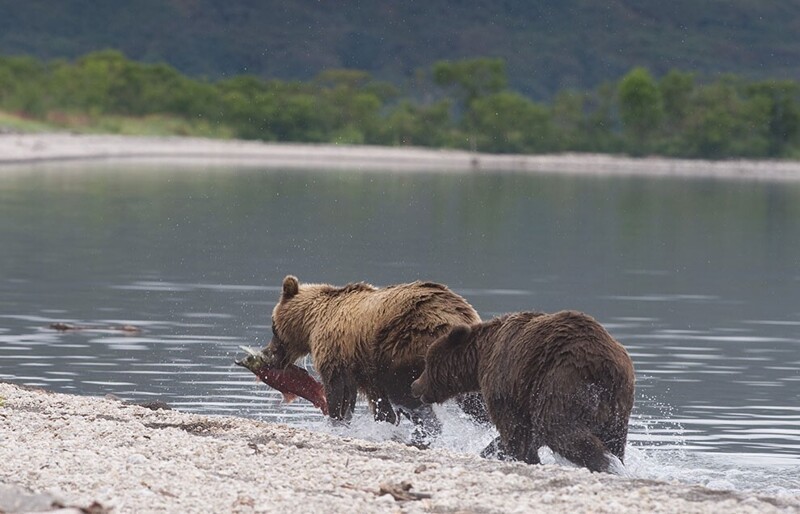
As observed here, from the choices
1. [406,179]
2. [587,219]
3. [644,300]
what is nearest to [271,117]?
[406,179]

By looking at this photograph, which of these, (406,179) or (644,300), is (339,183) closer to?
(406,179)

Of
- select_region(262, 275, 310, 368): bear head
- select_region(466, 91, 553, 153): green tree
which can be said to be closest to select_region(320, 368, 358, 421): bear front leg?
select_region(262, 275, 310, 368): bear head

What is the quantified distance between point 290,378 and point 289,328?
570 mm

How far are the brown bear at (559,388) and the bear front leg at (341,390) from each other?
190 centimetres

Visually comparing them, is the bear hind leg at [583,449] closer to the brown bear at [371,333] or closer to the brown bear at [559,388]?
the brown bear at [559,388]

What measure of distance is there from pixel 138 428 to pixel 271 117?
127725 millimetres

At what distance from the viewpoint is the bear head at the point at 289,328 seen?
14.2m

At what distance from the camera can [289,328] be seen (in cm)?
1429

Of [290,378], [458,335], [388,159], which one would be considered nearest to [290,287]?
[290,378]

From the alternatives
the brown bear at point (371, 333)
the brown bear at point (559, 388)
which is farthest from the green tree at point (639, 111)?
the brown bear at point (559, 388)

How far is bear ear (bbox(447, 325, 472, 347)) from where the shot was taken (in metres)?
12.0

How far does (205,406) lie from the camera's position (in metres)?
15.9

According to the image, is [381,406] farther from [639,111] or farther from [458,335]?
[639,111]

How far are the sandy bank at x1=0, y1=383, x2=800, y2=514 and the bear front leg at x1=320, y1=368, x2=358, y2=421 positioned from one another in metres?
0.90
